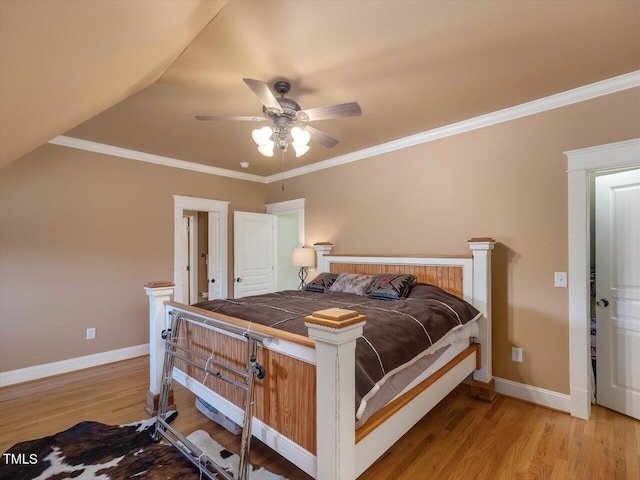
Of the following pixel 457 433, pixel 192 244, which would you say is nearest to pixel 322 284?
pixel 457 433

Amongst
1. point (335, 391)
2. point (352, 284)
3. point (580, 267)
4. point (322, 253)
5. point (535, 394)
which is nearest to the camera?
point (335, 391)

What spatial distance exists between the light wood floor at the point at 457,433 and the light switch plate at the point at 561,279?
1.05 meters

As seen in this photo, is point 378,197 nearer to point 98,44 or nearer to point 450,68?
point 450,68

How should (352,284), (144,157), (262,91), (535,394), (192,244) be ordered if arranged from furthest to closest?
1. (192,244)
2. (144,157)
3. (352,284)
4. (535,394)
5. (262,91)

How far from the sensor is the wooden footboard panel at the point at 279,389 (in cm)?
146

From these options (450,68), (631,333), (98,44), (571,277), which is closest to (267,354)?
(98,44)

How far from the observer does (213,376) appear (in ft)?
6.64

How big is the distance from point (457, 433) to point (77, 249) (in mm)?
4249

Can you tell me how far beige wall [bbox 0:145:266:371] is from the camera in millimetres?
3189

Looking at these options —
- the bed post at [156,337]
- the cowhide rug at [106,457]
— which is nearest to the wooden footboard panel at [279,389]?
the cowhide rug at [106,457]

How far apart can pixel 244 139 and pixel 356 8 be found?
7.17 ft

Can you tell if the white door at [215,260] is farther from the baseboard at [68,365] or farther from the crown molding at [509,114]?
the crown molding at [509,114]

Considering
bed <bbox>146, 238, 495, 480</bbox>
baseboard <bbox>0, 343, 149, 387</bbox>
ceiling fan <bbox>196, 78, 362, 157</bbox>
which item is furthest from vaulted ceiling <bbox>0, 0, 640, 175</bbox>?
baseboard <bbox>0, 343, 149, 387</bbox>

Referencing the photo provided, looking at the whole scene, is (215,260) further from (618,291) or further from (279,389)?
(618,291)
